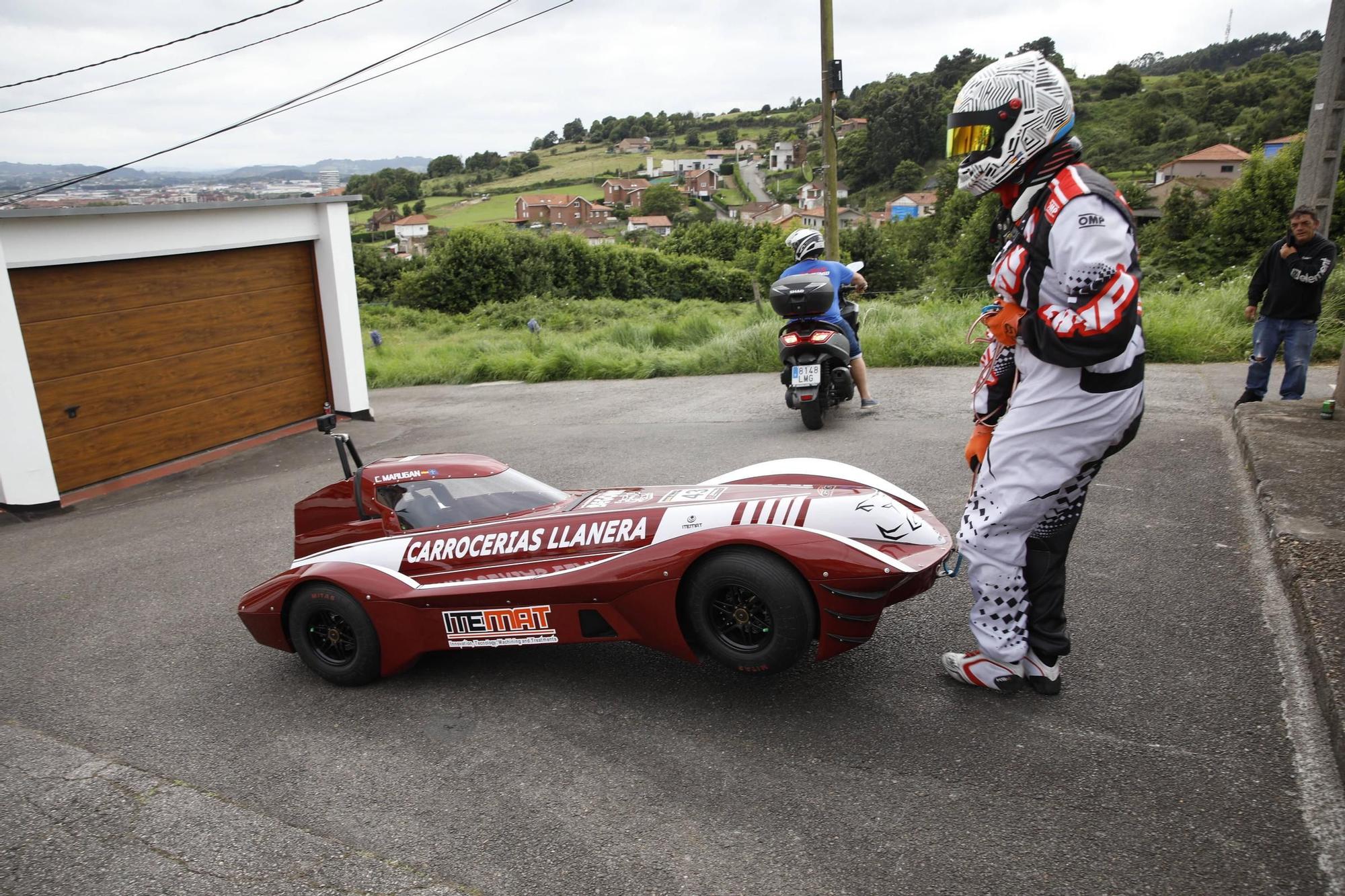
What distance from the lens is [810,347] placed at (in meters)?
8.37

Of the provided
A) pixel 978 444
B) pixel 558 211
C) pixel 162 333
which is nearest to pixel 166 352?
pixel 162 333

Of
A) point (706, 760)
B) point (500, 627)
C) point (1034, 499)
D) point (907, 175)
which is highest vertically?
point (907, 175)

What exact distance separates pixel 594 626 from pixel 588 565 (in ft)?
0.86

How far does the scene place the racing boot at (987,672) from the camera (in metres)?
3.59

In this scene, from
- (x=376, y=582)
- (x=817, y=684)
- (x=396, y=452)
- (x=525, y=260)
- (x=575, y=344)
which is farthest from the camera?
(x=525, y=260)

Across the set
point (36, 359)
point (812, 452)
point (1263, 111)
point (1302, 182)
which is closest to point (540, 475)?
point (812, 452)

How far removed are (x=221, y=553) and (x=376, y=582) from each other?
332 centimetres

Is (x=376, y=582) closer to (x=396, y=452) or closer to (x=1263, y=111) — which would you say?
(x=396, y=452)

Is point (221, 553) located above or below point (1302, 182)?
below

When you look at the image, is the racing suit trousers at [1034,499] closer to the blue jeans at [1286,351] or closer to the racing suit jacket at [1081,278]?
the racing suit jacket at [1081,278]

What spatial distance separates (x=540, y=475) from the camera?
7.98 meters

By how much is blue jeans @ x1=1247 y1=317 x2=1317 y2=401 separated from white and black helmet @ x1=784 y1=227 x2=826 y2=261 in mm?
3792

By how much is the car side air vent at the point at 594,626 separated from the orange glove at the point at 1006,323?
1.98 metres

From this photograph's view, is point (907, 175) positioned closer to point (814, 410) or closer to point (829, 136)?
point (829, 136)
